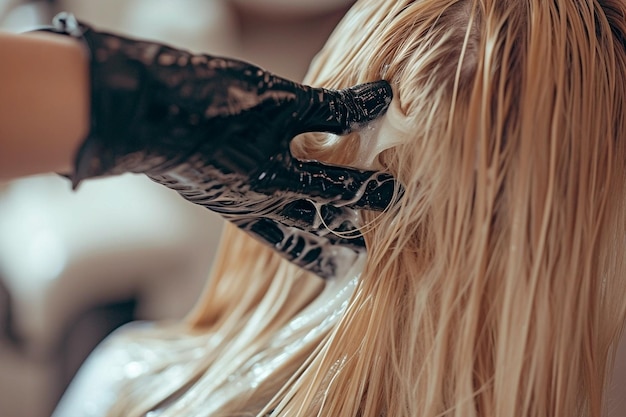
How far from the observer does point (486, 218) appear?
38 cm

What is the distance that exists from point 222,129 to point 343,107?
0.09m

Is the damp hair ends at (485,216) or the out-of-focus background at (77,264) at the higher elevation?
the damp hair ends at (485,216)

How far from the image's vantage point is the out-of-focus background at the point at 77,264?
1067mm

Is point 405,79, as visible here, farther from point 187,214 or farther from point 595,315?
point 187,214

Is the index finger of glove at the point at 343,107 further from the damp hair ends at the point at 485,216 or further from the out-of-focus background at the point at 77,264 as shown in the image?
the out-of-focus background at the point at 77,264

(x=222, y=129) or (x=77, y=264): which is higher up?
(x=222, y=129)

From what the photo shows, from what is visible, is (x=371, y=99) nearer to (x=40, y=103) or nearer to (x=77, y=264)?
(x=40, y=103)

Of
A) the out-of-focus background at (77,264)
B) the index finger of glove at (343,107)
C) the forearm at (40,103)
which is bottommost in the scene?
the out-of-focus background at (77,264)

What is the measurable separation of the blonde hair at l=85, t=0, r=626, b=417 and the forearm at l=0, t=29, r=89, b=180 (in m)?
0.16

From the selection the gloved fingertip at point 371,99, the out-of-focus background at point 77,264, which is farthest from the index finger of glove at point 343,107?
the out-of-focus background at point 77,264

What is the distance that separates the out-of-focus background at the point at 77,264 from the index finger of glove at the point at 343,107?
2.38 ft

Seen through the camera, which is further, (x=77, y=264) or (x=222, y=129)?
(x=77, y=264)

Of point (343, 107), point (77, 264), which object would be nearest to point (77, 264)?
point (77, 264)

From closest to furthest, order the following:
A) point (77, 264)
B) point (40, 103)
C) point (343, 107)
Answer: point (40, 103) < point (343, 107) < point (77, 264)
